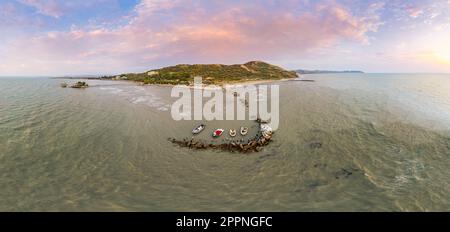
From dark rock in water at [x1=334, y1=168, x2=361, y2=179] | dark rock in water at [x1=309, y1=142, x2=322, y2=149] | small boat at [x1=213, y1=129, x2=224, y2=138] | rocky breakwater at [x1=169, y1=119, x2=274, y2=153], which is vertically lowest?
dark rock in water at [x1=334, y1=168, x2=361, y2=179]

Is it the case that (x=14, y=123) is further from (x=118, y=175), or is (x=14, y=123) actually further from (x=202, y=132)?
(x=202, y=132)

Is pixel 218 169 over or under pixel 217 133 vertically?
under

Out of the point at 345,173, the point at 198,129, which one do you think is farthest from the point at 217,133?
the point at 345,173

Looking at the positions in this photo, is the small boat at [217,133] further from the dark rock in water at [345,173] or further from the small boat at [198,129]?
the dark rock in water at [345,173]

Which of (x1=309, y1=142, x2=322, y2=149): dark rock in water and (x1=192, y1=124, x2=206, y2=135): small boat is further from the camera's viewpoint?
(x1=192, y1=124, x2=206, y2=135): small boat

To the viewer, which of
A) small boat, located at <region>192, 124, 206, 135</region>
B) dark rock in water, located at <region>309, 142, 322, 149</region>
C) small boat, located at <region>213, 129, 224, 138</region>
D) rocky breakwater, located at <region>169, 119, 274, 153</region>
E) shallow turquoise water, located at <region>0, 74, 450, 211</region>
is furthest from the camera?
small boat, located at <region>192, 124, 206, 135</region>

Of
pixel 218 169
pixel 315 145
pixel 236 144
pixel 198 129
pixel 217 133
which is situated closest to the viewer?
pixel 218 169

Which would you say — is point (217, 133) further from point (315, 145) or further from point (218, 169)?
point (315, 145)

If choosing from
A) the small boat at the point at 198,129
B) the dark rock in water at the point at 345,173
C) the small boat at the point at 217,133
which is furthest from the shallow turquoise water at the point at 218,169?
the small boat at the point at 217,133

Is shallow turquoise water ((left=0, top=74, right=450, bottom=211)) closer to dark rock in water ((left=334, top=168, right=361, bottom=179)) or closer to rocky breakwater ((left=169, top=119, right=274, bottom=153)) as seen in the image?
dark rock in water ((left=334, top=168, right=361, bottom=179))

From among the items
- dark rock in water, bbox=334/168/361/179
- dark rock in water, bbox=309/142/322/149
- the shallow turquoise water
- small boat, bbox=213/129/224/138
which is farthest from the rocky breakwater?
dark rock in water, bbox=334/168/361/179

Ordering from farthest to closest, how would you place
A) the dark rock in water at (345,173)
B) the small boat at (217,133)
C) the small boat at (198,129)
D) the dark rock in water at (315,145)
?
1. the small boat at (198,129)
2. the small boat at (217,133)
3. the dark rock in water at (315,145)
4. the dark rock in water at (345,173)

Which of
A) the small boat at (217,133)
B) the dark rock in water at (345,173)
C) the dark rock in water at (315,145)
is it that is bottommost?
the dark rock in water at (345,173)
